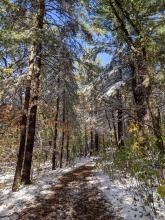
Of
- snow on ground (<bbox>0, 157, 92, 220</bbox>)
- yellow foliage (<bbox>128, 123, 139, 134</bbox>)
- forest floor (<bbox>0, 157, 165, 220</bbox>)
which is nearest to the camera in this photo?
yellow foliage (<bbox>128, 123, 139, 134</bbox>)

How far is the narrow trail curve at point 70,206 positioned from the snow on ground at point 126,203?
0.83 feet

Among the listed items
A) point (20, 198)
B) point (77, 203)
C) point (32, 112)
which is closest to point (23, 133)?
point (32, 112)

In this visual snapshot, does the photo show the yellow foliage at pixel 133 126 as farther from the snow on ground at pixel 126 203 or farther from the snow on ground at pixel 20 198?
the snow on ground at pixel 20 198

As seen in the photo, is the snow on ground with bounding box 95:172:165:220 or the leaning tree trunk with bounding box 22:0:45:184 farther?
the leaning tree trunk with bounding box 22:0:45:184

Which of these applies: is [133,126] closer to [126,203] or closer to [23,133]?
[126,203]

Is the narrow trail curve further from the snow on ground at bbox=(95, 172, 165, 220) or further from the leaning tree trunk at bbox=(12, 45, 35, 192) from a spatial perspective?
the leaning tree trunk at bbox=(12, 45, 35, 192)

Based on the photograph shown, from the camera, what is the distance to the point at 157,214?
688 cm

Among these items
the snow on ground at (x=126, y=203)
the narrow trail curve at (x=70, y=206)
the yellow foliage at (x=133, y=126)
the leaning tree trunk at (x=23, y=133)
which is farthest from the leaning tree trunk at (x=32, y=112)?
the yellow foliage at (x=133, y=126)

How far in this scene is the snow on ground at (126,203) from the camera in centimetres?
696

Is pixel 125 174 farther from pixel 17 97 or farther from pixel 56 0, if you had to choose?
pixel 56 0

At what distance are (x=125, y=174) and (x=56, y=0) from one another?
27.7 feet

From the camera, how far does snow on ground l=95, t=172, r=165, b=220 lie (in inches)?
274

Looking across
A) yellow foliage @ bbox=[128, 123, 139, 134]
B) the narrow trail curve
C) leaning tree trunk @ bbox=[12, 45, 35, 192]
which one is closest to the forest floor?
the narrow trail curve

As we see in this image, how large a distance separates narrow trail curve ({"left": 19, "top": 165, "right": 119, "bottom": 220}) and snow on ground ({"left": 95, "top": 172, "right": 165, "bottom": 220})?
0.25 metres
